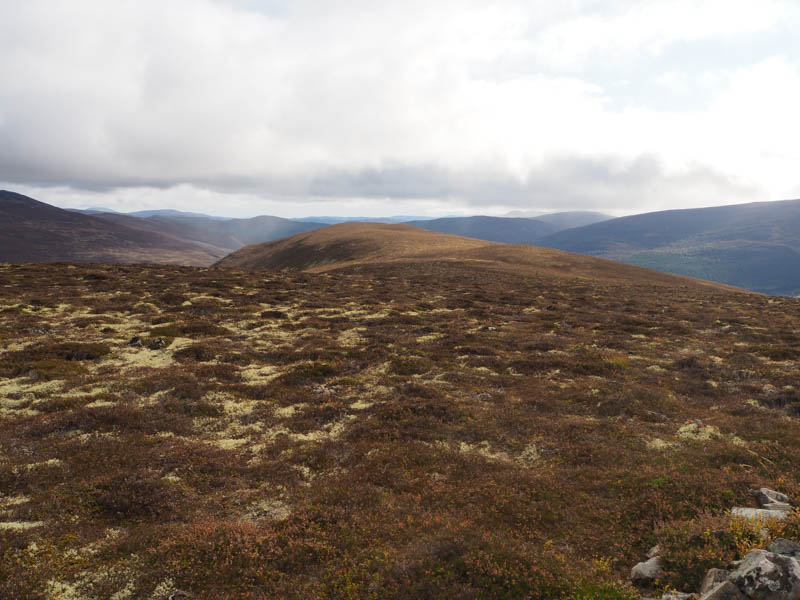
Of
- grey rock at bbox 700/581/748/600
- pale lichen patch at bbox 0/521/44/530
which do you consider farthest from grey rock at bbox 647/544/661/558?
pale lichen patch at bbox 0/521/44/530

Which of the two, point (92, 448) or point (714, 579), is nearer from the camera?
point (714, 579)

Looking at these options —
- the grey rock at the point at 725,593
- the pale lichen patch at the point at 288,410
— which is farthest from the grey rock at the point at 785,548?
the pale lichen patch at the point at 288,410

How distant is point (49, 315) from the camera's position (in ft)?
89.2

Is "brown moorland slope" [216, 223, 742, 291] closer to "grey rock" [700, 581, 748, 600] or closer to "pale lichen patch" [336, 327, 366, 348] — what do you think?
"pale lichen patch" [336, 327, 366, 348]

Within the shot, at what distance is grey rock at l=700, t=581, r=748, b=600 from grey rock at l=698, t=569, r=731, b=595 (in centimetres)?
53

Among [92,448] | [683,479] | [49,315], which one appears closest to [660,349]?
[683,479]

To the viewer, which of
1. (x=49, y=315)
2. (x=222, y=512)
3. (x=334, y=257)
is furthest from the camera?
(x=334, y=257)

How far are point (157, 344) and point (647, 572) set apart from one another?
23503mm

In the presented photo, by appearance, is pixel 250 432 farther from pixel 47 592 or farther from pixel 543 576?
pixel 543 576

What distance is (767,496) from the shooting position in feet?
30.3

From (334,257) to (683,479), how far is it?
3975 inches

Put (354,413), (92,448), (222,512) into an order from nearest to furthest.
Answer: (222,512) < (92,448) < (354,413)

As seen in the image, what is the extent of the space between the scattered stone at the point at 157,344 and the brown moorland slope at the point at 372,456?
0.23 metres

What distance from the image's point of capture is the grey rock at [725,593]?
582 cm
